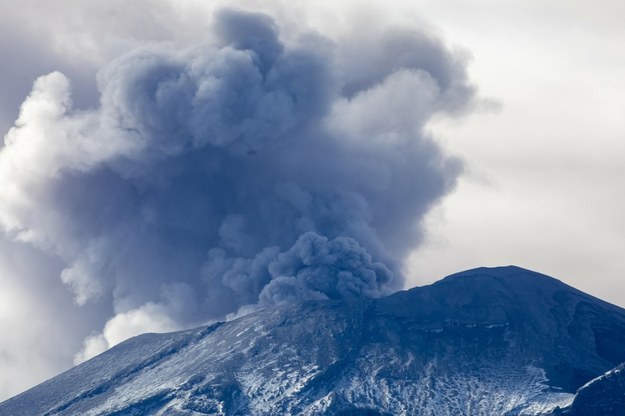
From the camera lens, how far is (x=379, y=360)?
151m

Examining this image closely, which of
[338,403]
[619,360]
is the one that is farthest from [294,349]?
[619,360]

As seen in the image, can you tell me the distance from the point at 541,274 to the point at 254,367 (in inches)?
1634

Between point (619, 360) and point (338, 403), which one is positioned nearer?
point (338, 403)

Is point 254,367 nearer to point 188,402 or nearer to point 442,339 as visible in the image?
point 188,402

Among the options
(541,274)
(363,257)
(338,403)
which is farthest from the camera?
(541,274)

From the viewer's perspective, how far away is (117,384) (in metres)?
156

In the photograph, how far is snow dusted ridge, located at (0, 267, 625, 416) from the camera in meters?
142

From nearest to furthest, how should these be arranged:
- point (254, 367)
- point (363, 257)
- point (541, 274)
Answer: point (254, 367), point (363, 257), point (541, 274)

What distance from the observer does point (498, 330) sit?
156m

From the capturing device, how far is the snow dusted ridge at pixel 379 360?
142375 mm

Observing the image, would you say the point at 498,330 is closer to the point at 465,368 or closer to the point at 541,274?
the point at 465,368

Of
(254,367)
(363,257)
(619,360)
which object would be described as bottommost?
(619,360)

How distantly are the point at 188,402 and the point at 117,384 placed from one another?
14.6 m

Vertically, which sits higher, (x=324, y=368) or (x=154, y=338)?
(x=154, y=338)
